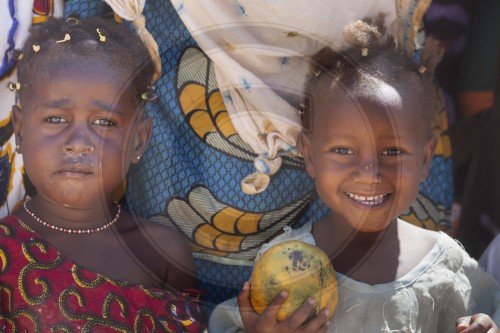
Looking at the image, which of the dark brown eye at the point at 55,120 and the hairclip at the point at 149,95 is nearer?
the dark brown eye at the point at 55,120

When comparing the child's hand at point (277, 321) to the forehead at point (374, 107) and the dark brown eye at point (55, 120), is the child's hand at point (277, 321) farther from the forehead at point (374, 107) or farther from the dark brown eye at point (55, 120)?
the dark brown eye at point (55, 120)

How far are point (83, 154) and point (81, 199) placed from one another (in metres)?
0.14

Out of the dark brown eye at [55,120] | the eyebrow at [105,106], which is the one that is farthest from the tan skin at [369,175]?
the dark brown eye at [55,120]

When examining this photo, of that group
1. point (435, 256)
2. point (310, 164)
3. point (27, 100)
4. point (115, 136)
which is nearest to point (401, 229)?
point (435, 256)

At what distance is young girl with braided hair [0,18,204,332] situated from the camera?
2.23 metres

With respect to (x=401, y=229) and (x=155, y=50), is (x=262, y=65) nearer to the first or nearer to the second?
(x=155, y=50)

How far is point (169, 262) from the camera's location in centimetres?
251

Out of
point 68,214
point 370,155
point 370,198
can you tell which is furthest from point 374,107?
point 68,214

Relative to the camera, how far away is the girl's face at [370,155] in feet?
7.57

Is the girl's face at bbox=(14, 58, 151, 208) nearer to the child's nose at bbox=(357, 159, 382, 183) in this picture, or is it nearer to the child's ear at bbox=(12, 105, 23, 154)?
the child's ear at bbox=(12, 105, 23, 154)

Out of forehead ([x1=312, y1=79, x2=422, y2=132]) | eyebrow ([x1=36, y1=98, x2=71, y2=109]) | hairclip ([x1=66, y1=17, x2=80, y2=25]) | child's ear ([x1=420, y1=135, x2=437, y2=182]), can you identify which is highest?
hairclip ([x1=66, y1=17, x2=80, y2=25])

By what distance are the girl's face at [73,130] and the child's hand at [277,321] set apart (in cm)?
54

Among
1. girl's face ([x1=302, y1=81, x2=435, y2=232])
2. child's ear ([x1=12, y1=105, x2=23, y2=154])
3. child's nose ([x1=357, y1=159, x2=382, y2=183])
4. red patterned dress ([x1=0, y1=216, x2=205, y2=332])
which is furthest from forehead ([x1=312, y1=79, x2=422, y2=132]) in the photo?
child's ear ([x1=12, y1=105, x2=23, y2=154])

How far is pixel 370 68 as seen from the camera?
2.39m
